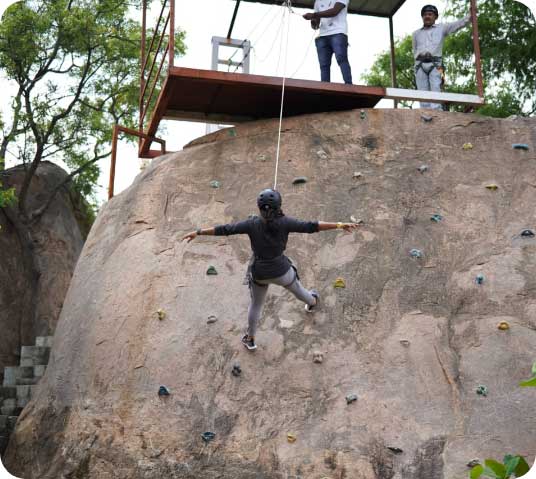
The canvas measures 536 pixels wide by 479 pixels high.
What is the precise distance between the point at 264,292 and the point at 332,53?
4.39 meters

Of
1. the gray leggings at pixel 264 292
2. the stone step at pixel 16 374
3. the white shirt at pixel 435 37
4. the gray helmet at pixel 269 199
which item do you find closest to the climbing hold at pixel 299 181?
the gray leggings at pixel 264 292

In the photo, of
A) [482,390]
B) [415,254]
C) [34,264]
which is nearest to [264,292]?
[415,254]

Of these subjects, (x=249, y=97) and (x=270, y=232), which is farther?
(x=249, y=97)

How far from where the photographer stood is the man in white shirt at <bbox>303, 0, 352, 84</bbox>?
10.4m

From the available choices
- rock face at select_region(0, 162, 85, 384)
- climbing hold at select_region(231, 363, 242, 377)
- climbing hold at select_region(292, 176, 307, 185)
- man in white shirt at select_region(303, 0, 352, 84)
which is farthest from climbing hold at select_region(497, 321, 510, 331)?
rock face at select_region(0, 162, 85, 384)

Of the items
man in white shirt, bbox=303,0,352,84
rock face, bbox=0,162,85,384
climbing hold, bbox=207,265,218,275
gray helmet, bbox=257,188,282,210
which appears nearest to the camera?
gray helmet, bbox=257,188,282,210

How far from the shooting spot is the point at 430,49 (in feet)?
37.0

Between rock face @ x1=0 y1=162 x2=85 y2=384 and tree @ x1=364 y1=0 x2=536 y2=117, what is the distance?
Answer: 31.5 ft

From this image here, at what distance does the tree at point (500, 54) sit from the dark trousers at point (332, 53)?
7768 millimetres

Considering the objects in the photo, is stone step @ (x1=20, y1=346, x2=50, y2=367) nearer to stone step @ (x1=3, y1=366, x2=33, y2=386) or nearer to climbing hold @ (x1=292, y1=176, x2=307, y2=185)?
stone step @ (x1=3, y1=366, x2=33, y2=386)

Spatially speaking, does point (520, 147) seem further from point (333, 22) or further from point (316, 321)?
point (316, 321)

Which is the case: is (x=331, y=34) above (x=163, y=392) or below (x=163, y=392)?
above

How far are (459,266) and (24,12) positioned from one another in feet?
35.0

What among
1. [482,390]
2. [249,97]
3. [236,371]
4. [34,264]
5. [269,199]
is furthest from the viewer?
[34,264]
